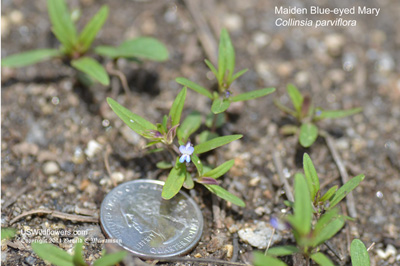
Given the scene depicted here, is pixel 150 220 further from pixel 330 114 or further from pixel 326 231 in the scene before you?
pixel 330 114

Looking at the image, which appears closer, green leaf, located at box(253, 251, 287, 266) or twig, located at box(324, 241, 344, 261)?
green leaf, located at box(253, 251, 287, 266)

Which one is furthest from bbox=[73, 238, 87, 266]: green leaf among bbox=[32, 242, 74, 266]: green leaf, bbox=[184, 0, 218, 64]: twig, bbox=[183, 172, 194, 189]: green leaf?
bbox=[184, 0, 218, 64]: twig

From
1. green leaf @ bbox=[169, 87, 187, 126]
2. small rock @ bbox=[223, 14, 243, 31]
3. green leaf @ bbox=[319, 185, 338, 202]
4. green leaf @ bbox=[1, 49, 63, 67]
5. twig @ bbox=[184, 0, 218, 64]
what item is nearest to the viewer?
green leaf @ bbox=[319, 185, 338, 202]

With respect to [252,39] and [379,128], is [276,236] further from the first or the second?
[252,39]

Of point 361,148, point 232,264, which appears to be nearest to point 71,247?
point 232,264

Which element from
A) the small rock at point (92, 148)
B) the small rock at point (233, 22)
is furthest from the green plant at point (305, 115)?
the small rock at point (92, 148)

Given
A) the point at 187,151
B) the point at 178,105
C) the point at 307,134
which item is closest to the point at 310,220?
the point at 187,151

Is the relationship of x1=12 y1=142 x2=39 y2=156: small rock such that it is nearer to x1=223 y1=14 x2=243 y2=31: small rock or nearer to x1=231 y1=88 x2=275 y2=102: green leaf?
x1=231 y1=88 x2=275 y2=102: green leaf
